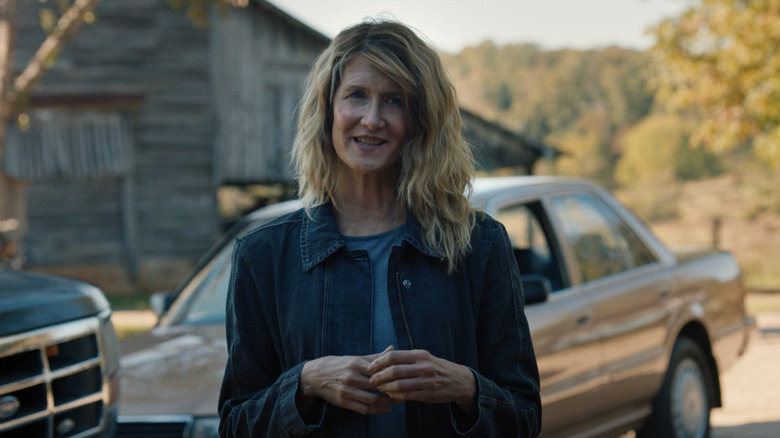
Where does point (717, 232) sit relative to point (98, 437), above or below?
below

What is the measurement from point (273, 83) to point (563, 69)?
72507 mm

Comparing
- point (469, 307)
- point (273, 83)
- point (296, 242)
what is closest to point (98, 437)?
point (296, 242)

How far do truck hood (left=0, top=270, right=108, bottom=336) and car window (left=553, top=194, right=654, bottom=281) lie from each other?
272 cm

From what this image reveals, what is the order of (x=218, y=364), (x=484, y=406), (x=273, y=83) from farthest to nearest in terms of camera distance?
(x=273, y=83) < (x=218, y=364) < (x=484, y=406)

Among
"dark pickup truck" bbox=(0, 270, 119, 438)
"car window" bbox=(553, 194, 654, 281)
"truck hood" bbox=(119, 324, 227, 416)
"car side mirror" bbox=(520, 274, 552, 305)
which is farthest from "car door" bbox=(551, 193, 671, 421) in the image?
"dark pickup truck" bbox=(0, 270, 119, 438)

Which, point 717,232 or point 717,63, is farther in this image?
point 717,232

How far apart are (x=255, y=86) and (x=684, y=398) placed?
14.9 m

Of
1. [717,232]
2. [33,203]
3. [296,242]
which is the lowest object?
[717,232]

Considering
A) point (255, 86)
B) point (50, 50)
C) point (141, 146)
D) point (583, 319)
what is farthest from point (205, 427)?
point (141, 146)

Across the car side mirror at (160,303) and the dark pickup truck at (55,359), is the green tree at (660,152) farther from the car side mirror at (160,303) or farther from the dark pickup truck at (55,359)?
the dark pickup truck at (55,359)

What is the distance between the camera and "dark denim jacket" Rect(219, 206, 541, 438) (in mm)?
2414

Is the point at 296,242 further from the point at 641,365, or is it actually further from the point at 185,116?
the point at 185,116

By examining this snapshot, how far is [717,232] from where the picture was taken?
19734 mm

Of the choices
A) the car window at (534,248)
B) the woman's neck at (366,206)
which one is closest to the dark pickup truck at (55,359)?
the woman's neck at (366,206)
